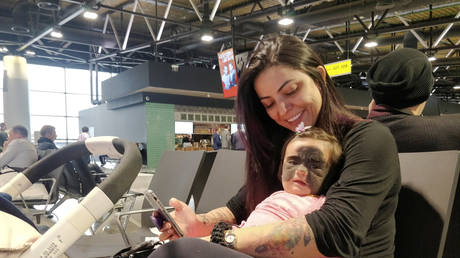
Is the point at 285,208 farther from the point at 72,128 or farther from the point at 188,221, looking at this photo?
the point at 72,128

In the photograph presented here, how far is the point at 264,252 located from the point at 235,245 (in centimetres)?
8

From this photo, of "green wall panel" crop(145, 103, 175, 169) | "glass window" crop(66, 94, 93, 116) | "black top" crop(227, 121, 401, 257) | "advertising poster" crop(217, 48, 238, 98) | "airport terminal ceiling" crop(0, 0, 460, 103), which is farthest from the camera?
"glass window" crop(66, 94, 93, 116)

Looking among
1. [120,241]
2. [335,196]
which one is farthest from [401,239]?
[120,241]

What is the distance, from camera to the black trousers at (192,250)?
715 mm

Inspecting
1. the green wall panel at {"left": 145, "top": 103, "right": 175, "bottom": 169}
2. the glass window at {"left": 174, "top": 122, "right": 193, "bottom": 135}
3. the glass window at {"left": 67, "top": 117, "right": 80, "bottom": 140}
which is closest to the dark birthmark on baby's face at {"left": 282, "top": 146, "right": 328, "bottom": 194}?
the green wall panel at {"left": 145, "top": 103, "right": 175, "bottom": 169}

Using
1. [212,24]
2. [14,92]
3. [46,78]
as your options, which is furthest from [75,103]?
[212,24]

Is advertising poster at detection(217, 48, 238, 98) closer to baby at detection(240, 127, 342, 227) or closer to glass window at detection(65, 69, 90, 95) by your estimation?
baby at detection(240, 127, 342, 227)

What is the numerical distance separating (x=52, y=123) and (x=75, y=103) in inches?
59.3

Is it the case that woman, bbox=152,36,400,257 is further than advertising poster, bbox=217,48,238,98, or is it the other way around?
advertising poster, bbox=217,48,238,98

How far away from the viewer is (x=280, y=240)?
88cm

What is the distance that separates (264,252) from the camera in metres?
0.89

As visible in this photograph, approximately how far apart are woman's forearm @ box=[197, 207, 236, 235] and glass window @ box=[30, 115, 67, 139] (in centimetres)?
1580

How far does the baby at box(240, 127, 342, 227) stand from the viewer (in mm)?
1040

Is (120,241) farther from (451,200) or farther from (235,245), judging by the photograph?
(451,200)
